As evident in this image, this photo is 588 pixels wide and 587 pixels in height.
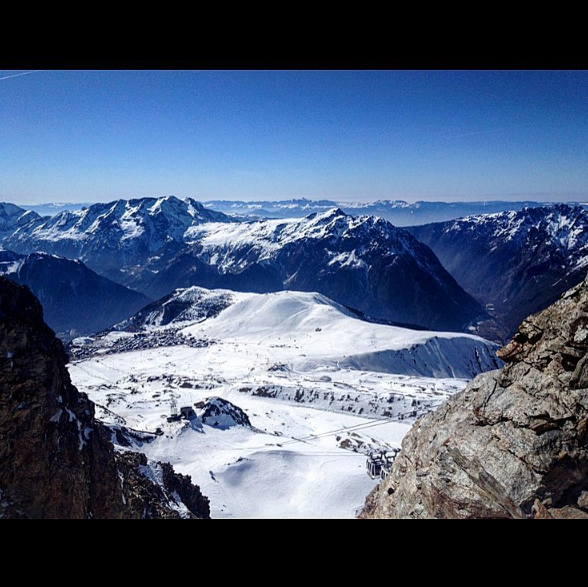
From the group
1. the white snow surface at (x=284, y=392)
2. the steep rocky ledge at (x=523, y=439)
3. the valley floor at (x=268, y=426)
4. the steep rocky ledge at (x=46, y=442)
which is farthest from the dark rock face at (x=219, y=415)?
the steep rocky ledge at (x=523, y=439)

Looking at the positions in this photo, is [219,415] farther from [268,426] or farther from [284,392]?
[284,392]

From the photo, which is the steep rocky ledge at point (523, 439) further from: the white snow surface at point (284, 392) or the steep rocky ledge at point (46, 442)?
the white snow surface at point (284, 392)

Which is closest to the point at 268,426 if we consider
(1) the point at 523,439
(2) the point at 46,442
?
(2) the point at 46,442

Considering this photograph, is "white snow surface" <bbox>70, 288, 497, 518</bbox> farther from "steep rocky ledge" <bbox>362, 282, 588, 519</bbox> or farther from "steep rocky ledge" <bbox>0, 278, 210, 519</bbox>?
"steep rocky ledge" <bbox>362, 282, 588, 519</bbox>

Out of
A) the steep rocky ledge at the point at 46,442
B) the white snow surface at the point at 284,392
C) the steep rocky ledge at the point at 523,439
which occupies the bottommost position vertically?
the white snow surface at the point at 284,392

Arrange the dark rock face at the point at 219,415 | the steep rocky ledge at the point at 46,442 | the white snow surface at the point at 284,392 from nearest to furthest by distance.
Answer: the steep rocky ledge at the point at 46,442
the white snow surface at the point at 284,392
the dark rock face at the point at 219,415
